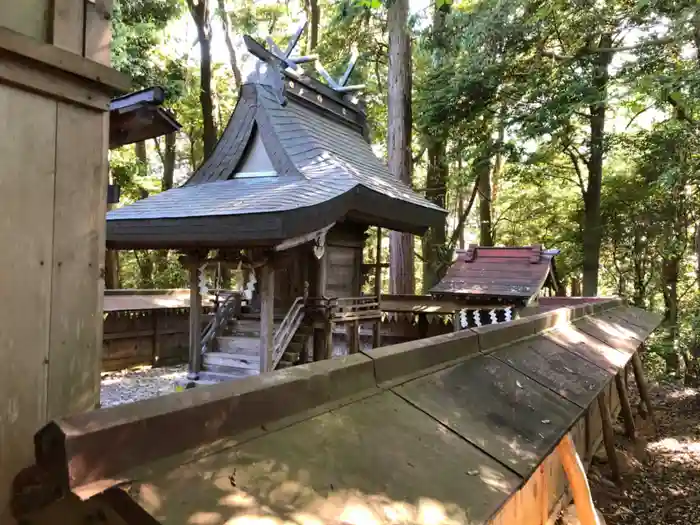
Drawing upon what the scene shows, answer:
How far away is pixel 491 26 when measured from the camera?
11969mm

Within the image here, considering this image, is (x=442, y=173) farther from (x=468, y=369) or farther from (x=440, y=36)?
(x=468, y=369)

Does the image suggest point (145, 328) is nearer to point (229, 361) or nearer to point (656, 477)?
point (229, 361)

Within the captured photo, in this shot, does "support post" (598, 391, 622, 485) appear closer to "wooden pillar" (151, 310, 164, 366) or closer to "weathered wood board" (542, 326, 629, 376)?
"weathered wood board" (542, 326, 629, 376)

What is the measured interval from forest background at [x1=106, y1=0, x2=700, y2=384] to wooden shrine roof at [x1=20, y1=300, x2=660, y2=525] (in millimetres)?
6651

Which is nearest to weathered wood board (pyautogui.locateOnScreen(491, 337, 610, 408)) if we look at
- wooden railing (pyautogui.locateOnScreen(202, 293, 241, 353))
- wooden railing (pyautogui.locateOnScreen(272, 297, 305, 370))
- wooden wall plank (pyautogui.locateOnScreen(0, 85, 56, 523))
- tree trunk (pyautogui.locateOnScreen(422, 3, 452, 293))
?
wooden wall plank (pyautogui.locateOnScreen(0, 85, 56, 523))

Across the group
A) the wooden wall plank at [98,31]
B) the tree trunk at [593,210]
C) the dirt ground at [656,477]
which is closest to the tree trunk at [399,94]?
the tree trunk at [593,210]

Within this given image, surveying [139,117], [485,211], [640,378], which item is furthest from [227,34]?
[640,378]

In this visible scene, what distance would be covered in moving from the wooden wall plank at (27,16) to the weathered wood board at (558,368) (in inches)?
125

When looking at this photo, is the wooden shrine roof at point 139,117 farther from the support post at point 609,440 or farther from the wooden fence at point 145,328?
the wooden fence at point 145,328

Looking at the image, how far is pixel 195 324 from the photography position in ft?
31.2

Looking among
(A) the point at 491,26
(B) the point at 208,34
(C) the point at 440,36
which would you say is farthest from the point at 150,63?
(A) the point at 491,26

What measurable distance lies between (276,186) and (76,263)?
6594mm

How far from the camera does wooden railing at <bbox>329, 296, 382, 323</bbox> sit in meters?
9.39

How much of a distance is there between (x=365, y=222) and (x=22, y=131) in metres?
8.10
